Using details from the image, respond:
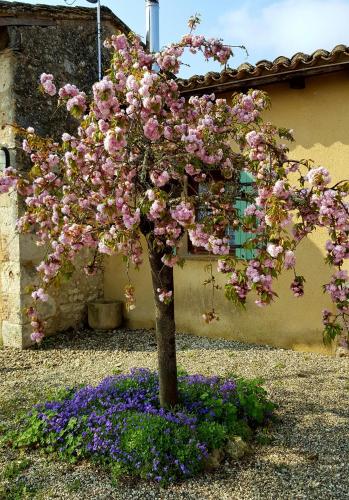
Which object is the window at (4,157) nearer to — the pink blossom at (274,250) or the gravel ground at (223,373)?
the gravel ground at (223,373)

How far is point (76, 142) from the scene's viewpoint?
10.9 ft

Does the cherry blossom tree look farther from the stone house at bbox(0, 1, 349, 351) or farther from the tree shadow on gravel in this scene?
the tree shadow on gravel

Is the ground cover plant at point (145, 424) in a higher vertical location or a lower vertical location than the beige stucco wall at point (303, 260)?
lower

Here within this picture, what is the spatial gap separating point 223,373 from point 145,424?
205cm

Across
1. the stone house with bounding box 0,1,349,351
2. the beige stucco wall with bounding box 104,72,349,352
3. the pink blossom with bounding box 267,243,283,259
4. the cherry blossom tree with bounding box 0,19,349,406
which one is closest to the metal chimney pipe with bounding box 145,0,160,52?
the stone house with bounding box 0,1,349,351

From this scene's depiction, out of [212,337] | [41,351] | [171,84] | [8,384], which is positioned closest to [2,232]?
[41,351]

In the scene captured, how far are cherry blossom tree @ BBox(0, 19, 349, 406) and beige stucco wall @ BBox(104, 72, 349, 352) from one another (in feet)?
8.30

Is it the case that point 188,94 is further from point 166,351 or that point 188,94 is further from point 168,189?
point 166,351

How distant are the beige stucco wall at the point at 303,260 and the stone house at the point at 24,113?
224 centimetres

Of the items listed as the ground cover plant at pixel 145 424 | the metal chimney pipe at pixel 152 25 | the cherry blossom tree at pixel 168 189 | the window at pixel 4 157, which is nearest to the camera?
the cherry blossom tree at pixel 168 189

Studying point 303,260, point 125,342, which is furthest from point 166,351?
point 125,342

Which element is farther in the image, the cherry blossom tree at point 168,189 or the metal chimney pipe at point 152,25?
the metal chimney pipe at point 152,25

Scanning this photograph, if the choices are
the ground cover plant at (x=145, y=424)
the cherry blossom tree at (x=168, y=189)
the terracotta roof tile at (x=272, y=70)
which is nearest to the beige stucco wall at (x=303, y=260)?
the terracotta roof tile at (x=272, y=70)

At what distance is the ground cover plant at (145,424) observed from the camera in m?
3.20
